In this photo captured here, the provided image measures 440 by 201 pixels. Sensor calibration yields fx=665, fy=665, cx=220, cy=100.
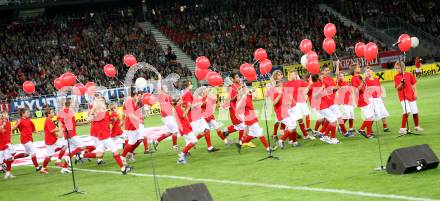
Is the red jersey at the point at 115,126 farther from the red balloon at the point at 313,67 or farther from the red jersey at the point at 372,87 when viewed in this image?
the red jersey at the point at 372,87

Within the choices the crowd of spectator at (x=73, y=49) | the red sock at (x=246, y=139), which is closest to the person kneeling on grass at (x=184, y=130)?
the red sock at (x=246, y=139)

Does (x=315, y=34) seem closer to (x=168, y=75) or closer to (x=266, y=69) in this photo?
(x=168, y=75)

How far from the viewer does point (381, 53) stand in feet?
164

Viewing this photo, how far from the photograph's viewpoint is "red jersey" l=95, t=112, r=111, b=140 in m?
16.9

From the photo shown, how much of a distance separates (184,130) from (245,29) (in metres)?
38.0

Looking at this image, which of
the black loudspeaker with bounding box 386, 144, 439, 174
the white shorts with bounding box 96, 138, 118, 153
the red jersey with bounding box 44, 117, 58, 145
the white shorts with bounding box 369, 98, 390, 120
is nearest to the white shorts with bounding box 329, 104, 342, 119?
→ the white shorts with bounding box 369, 98, 390, 120

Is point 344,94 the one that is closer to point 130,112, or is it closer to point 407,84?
point 407,84

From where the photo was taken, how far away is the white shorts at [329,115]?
17.4 meters

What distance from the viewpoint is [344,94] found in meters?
18.4

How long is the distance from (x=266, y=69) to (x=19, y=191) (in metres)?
8.72

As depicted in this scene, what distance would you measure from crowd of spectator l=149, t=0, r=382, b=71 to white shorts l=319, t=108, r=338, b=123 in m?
29.0

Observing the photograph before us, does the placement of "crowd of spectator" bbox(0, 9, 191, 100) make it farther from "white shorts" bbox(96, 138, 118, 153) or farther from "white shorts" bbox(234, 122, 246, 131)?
"white shorts" bbox(96, 138, 118, 153)

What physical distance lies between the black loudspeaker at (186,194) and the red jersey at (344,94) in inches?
357

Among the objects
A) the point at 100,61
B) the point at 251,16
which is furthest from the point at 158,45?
the point at 251,16
